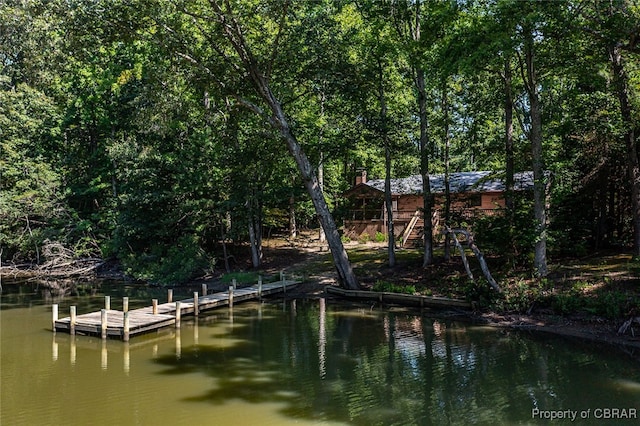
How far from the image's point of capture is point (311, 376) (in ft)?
30.9

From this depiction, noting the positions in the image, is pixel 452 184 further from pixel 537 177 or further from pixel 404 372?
pixel 404 372

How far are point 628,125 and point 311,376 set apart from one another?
12.4 meters

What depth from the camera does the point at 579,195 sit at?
56.1 feet

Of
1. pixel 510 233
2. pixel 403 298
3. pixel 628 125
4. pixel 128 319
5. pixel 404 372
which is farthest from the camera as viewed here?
pixel 403 298

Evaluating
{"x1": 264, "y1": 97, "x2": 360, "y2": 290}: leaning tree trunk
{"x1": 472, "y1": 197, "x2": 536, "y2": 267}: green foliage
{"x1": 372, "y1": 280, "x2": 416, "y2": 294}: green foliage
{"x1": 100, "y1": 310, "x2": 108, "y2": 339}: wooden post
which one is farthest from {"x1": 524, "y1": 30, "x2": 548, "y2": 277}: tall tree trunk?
{"x1": 100, "y1": 310, "x2": 108, "y2": 339}: wooden post

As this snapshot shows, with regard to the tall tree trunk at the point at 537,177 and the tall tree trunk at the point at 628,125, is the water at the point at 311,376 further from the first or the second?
the tall tree trunk at the point at 628,125

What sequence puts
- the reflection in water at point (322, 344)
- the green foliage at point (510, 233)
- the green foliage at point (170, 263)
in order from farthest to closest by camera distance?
the green foliage at point (170, 263)
the green foliage at point (510, 233)
the reflection in water at point (322, 344)

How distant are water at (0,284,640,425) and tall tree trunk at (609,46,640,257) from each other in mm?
6330

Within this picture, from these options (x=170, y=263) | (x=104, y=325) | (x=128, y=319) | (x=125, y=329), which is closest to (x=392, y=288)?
(x=128, y=319)

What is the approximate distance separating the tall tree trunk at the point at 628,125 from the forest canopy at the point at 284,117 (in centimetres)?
7

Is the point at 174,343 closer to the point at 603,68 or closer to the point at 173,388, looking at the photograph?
the point at 173,388

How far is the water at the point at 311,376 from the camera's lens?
300 inches

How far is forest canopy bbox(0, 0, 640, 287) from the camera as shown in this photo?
575 inches

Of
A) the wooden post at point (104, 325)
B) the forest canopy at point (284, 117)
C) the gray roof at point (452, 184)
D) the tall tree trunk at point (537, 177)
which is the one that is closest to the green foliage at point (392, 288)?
the forest canopy at point (284, 117)
